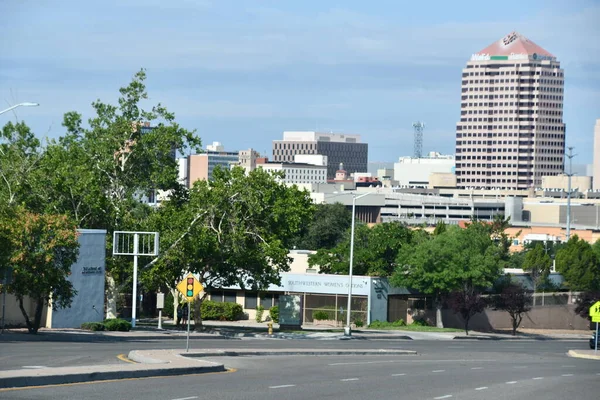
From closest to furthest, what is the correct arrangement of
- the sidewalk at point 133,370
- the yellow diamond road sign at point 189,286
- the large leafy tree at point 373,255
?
the sidewalk at point 133,370
the yellow diamond road sign at point 189,286
the large leafy tree at point 373,255

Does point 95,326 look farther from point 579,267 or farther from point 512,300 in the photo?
point 579,267

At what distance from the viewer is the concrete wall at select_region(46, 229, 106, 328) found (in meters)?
53.1

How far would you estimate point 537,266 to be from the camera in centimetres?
9888

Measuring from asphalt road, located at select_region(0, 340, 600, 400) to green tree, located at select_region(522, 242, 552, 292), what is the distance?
52975 mm

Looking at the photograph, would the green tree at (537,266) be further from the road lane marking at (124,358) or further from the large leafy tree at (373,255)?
the road lane marking at (124,358)

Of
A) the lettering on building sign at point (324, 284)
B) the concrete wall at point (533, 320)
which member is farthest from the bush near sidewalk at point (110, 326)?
the concrete wall at point (533, 320)

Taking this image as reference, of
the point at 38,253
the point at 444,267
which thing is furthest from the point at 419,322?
the point at 38,253

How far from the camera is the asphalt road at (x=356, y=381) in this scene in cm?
2430

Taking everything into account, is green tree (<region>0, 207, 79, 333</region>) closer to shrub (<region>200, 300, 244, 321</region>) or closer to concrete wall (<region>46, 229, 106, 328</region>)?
concrete wall (<region>46, 229, 106, 328</region>)

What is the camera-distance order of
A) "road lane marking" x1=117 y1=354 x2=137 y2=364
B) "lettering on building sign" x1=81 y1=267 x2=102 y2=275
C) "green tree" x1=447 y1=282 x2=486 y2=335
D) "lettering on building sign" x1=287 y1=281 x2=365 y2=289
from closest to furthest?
"road lane marking" x1=117 y1=354 x2=137 y2=364 < "lettering on building sign" x1=81 y1=267 x2=102 y2=275 < "green tree" x1=447 y1=282 x2=486 y2=335 < "lettering on building sign" x1=287 y1=281 x2=365 y2=289

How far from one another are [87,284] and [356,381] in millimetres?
27461

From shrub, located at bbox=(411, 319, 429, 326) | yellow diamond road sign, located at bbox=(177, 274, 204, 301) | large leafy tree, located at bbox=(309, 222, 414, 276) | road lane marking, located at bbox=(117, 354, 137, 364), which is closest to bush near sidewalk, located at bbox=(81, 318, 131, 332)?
yellow diamond road sign, located at bbox=(177, 274, 204, 301)

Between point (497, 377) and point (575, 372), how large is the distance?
5.69m

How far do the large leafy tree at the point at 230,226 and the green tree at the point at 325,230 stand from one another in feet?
241
